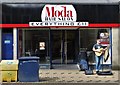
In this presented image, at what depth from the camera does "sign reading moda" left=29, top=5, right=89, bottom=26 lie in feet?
72.4

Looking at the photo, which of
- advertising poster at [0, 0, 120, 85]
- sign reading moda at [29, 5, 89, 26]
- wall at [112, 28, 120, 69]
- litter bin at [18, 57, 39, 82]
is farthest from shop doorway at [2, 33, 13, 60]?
litter bin at [18, 57, 39, 82]

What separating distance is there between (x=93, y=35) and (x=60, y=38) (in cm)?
222

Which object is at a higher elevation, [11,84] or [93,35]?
[93,35]

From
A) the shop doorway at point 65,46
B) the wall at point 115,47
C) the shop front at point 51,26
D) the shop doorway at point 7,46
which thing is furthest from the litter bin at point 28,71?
the wall at point 115,47

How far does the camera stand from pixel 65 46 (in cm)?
2355

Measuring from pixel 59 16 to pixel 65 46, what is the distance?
2356 mm

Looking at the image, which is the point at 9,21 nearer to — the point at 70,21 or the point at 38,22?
the point at 38,22

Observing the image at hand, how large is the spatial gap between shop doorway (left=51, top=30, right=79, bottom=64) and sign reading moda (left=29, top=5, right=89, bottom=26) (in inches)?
46.7

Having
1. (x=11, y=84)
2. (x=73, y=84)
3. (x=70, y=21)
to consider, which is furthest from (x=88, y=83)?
(x=70, y=21)

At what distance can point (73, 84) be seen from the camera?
15.2 m

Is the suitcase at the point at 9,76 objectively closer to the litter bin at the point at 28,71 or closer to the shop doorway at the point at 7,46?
the litter bin at the point at 28,71

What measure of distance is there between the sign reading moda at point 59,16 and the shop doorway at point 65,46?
1.19 m

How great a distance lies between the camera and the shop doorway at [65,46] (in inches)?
916

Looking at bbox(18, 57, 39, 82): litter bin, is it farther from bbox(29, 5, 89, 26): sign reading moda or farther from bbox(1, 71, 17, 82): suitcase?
bbox(29, 5, 89, 26): sign reading moda
